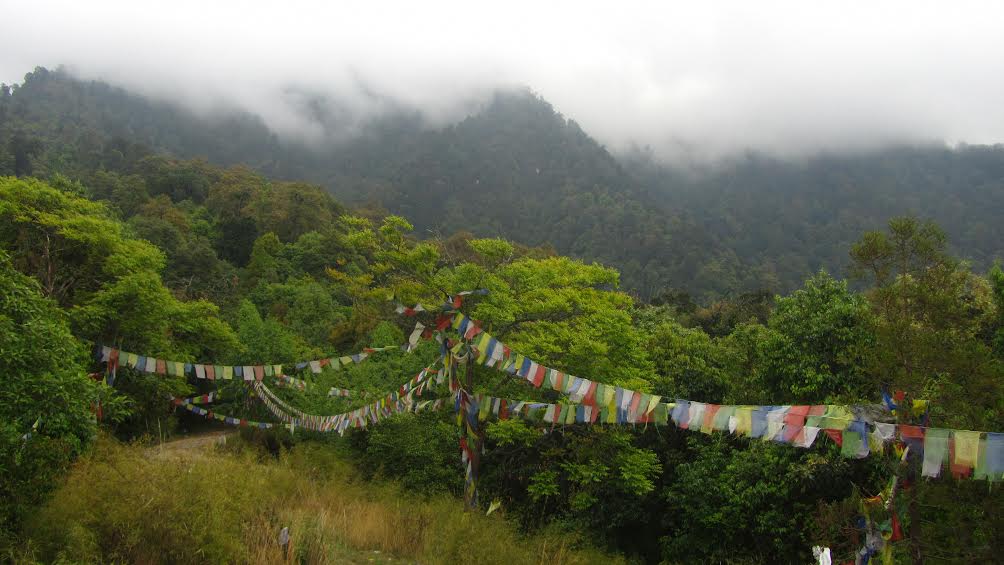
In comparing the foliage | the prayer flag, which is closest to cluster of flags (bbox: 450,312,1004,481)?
the prayer flag

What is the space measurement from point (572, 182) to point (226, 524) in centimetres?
9935

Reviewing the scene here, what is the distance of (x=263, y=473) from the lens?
8.38 m

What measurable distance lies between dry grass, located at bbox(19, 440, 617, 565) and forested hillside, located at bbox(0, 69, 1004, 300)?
64012 millimetres

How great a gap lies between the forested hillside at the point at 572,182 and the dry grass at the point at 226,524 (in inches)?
2520

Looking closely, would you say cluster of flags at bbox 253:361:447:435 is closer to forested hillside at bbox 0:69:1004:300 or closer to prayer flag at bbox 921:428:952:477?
prayer flag at bbox 921:428:952:477

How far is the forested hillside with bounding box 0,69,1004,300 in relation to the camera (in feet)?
253

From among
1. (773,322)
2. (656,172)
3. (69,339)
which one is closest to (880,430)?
(69,339)

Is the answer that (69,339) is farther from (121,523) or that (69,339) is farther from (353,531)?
(353,531)

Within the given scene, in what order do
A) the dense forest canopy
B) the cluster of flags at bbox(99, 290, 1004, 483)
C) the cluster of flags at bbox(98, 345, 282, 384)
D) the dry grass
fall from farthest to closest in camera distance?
the cluster of flags at bbox(98, 345, 282, 384) → the dense forest canopy → the dry grass → the cluster of flags at bbox(99, 290, 1004, 483)

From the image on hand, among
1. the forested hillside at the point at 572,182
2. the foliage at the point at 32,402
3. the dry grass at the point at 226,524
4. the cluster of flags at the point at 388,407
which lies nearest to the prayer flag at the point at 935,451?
the dry grass at the point at 226,524

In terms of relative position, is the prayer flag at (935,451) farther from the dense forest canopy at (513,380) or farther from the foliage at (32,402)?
the foliage at (32,402)

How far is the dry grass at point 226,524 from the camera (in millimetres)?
5027

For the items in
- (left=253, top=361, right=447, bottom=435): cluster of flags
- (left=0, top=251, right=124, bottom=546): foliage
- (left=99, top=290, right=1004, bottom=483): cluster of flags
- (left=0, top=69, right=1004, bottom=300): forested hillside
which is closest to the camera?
(left=99, top=290, right=1004, bottom=483): cluster of flags

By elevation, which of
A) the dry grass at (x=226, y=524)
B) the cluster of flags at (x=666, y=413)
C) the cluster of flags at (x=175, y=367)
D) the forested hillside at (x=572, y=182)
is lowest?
the dry grass at (x=226, y=524)
